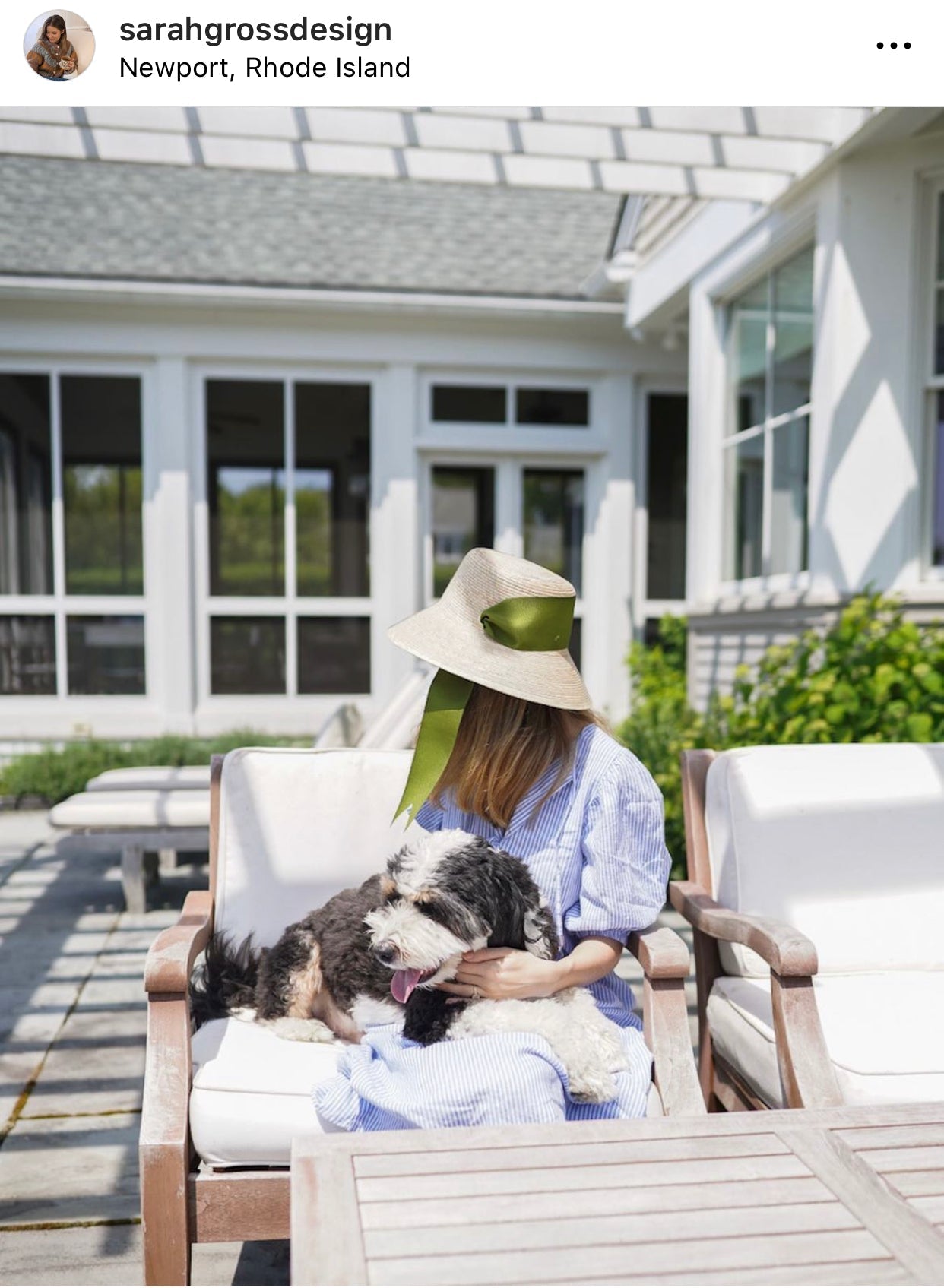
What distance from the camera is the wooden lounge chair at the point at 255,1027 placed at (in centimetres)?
175

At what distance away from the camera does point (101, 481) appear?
297 inches

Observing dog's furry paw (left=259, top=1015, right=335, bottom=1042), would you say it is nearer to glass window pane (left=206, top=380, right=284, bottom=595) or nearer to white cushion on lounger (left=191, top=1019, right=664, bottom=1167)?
white cushion on lounger (left=191, top=1019, right=664, bottom=1167)

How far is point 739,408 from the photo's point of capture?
20.6ft

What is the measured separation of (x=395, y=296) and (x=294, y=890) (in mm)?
5801

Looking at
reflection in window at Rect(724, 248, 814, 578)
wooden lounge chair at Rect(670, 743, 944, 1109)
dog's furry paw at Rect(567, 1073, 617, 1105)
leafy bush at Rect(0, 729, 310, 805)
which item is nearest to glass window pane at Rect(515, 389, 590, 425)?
reflection in window at Rect(724, 248, 814, 578)

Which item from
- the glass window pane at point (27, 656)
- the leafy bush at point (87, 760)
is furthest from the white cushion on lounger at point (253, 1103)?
the glass window pane at point (27, 656)

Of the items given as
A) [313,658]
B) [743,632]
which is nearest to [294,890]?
→ [743,632]

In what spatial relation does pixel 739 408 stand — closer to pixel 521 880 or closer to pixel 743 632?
pixel 743 632

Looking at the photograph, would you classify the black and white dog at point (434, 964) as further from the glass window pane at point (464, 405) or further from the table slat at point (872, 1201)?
the glass window pane at point (464, 405)

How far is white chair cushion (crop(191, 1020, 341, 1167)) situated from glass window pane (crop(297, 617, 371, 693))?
580 centimetres

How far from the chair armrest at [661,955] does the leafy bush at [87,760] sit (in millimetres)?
5031

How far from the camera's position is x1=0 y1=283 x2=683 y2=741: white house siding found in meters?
7.39
